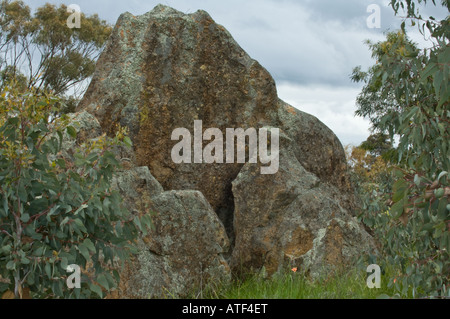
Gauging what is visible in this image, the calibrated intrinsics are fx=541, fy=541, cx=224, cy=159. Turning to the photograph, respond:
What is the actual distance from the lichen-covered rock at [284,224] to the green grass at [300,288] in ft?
A: 1.14

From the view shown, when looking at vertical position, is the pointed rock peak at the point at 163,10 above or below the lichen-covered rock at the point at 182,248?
above

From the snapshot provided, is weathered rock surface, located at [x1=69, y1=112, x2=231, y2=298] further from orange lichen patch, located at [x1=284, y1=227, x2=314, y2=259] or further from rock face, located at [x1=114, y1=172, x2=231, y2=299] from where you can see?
orange lichen patch, located at [x1=284, y1=227, x2=314, y2=259]

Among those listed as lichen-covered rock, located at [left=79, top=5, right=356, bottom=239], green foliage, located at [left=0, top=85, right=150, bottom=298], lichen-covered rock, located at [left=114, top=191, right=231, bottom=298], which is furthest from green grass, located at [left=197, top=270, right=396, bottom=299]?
green foliage, located at [left=0, top=85, right=150, bottom=298]

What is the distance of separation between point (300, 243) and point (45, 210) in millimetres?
3654

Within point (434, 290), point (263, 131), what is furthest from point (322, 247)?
point (434, 290)

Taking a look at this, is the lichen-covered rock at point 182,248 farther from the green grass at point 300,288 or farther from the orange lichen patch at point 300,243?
the orange lichen patch at point 300,243

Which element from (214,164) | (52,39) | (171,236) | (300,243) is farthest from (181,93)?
(52,39)

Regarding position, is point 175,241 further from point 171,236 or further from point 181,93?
point 181,93

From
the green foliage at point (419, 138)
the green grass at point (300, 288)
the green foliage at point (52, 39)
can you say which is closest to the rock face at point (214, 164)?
the green grass at point (300, 288)

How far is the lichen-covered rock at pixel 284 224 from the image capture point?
6.61 m

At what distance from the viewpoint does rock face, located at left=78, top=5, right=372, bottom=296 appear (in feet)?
20.3

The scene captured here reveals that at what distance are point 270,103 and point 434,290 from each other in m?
4.01

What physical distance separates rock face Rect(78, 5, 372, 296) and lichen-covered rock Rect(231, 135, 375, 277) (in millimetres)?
13

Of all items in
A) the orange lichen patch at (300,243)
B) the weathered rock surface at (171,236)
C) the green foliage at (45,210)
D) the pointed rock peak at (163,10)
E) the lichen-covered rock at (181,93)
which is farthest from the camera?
the pointed rock peak at (163,10)
